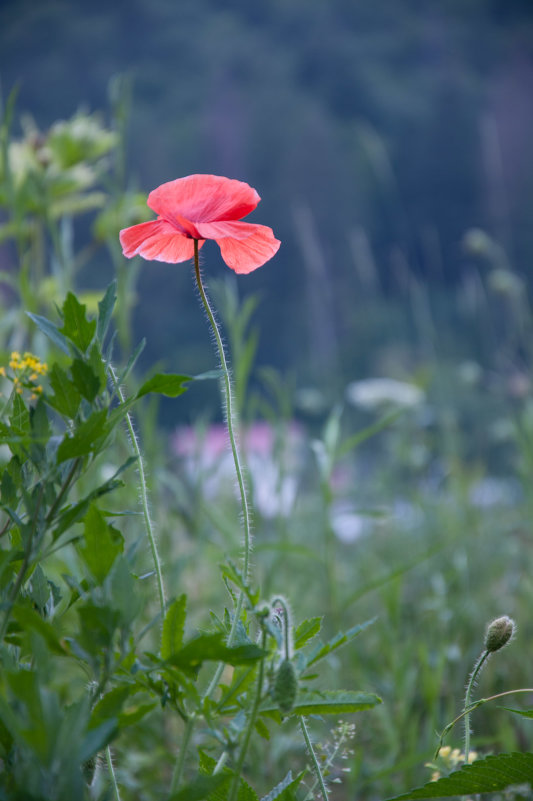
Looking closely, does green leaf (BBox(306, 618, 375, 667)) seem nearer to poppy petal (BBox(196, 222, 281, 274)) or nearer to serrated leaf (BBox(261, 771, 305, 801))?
serrated leaf (BBox(261, 771, 305, 801))

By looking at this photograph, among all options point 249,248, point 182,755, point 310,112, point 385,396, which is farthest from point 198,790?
point 310,112

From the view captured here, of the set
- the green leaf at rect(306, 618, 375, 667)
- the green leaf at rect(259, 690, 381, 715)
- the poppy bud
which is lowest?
the poppy bud

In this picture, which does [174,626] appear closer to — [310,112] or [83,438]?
[83,438]

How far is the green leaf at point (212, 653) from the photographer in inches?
8.8

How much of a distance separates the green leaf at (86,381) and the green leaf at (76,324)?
16mm

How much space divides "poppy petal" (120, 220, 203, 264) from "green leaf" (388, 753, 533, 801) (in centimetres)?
25

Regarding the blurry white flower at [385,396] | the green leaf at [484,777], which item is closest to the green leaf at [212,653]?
the green leaf at [484,777]

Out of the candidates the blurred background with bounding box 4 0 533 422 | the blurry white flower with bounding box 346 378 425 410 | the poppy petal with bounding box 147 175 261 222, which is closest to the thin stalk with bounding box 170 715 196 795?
the poppy petal with bounding box 147 175 261 222

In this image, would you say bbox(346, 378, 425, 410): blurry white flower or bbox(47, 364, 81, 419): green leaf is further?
bbox(346, 378, 425, 410): blurry white flower

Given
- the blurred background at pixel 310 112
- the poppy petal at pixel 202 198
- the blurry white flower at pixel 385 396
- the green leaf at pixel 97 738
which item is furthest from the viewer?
the blurred background at pixel 310 112

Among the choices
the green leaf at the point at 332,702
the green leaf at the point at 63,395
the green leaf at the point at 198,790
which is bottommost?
the green leaf at the point at 332,702

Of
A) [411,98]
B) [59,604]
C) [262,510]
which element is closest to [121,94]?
[59,604]

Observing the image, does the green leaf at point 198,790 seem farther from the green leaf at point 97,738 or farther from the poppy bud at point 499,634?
the poppy bud at point 499,634

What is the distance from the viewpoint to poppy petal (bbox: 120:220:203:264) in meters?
0.33
